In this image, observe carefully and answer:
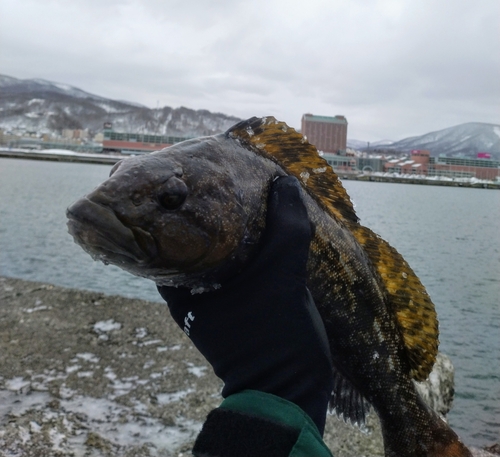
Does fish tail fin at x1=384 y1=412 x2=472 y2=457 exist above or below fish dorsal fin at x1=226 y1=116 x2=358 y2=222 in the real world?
below

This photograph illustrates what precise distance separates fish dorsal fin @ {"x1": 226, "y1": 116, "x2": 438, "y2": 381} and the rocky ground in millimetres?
2650

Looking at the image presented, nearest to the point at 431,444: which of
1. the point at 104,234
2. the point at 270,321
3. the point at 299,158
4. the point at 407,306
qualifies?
the point at 407,306

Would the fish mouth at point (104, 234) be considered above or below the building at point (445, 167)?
below

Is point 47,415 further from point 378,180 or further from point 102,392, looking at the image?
point 378,180

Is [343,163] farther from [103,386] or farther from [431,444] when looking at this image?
[431,444]

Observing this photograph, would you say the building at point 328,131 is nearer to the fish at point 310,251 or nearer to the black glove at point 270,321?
the fish at point 310,251

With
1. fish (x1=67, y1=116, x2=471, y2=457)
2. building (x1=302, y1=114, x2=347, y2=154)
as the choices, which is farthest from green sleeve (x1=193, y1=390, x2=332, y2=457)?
building (x1=302, y1=114, x2=347, y2=154)

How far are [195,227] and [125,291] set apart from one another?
13.7 meters

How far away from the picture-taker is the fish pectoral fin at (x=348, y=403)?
2.62 meters

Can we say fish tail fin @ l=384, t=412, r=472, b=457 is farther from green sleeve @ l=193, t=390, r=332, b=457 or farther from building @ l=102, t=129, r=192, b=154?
building @ l=102, t=129, r=192, b=154

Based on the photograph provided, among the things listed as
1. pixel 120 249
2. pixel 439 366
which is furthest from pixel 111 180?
pixel 439 366

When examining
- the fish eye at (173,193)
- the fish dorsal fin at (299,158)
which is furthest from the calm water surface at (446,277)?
the fish eye at (173,193)

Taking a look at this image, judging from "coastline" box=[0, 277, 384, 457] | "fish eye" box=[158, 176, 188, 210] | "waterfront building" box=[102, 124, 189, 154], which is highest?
"waterfront building" box=[102, 124, 189, 154]

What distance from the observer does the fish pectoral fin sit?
2.62 meters
